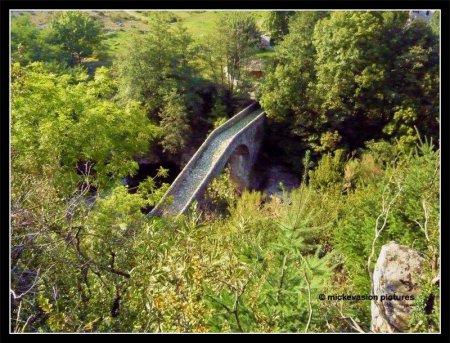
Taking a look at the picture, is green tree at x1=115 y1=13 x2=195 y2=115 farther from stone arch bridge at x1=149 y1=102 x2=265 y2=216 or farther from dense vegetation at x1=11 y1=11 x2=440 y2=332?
stone arch bridge at x1=149 y1=102 x2=265 y2=216

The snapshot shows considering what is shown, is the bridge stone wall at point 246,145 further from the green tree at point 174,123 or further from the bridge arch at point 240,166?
the green tree at point 174,123

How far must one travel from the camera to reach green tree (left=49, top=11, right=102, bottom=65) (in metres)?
24.2

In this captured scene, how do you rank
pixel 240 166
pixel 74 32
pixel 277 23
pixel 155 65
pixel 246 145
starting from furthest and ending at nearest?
1. pixel 74 32
2. pixel 277 23
3. pixel 240 166
4. pixel 246 145
5. pixel 155 65

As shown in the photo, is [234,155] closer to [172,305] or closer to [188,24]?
[188,24]

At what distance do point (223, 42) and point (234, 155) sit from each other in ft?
17.8

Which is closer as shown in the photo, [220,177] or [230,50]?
[220,177]

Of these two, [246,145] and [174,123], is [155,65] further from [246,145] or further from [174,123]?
[246,145]

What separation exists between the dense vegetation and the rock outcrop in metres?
0.28

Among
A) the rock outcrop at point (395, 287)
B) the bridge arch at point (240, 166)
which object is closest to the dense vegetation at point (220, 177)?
the rock outcrop at point (395, 287)

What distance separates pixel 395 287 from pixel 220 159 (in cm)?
1226

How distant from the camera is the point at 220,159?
60.3 feet

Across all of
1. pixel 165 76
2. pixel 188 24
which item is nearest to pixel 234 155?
pixel 165 76

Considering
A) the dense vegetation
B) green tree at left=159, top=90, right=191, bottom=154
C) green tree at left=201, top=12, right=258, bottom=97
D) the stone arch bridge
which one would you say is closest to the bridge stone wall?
the stone arch bridge

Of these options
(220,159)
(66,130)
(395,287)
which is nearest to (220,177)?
(220,159)
